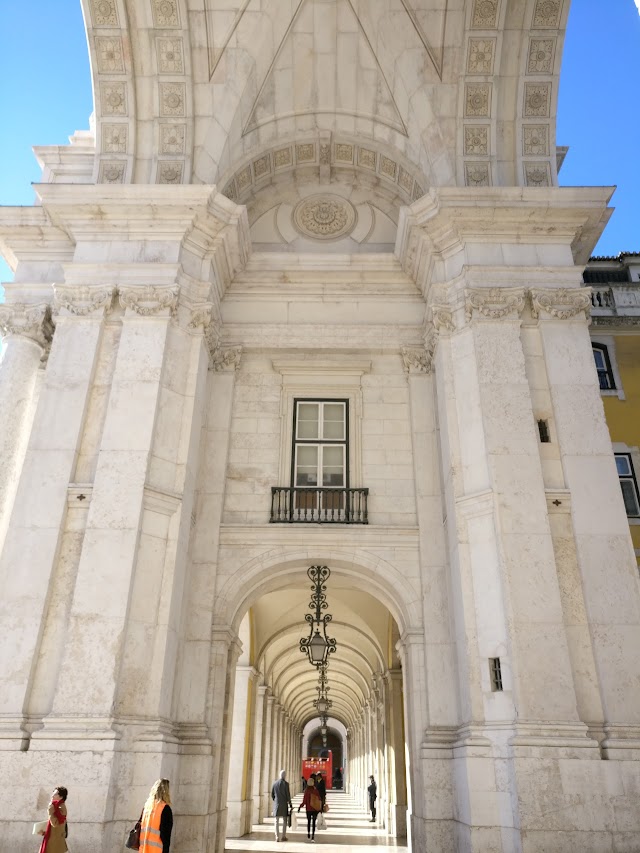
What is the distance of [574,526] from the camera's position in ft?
37.0

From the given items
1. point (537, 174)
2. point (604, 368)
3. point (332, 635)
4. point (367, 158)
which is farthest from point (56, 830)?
point (604, 368)

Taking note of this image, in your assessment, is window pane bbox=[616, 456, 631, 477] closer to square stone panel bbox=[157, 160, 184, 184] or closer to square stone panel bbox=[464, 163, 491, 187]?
square stone panel bbox=[464, 163, 491, 187]

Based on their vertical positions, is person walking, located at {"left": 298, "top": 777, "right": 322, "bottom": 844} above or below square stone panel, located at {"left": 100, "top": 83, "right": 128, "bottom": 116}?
below

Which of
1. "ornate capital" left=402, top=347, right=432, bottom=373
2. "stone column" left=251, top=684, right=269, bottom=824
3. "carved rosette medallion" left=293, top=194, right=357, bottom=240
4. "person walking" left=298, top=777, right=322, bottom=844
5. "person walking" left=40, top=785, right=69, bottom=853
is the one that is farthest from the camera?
"stone column" left=251, top=684, right=269, bottom=824

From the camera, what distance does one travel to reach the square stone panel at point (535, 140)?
15.3m

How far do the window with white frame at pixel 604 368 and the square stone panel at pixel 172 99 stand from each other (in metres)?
A: 12.8

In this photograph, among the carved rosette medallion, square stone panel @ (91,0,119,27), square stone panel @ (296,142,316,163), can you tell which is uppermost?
square stone panel @ (91,0,119,27)

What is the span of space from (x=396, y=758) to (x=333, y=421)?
916 cm

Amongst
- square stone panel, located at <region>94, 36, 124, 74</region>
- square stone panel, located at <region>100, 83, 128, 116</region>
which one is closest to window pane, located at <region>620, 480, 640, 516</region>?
square stone panel, located at <region>100, 83, 128, 116</region>

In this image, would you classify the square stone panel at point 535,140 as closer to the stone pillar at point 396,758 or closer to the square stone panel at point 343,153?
the square stone panel at point 343,153

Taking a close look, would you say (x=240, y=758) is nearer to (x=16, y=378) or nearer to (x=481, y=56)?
(x=16, y=378)

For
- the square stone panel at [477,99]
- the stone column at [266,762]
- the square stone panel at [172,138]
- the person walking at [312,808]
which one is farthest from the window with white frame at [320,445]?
the stone column at [266,762]

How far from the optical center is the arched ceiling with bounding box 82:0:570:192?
1490cm

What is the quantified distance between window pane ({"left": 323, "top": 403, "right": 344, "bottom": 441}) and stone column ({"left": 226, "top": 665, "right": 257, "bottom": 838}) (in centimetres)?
797
